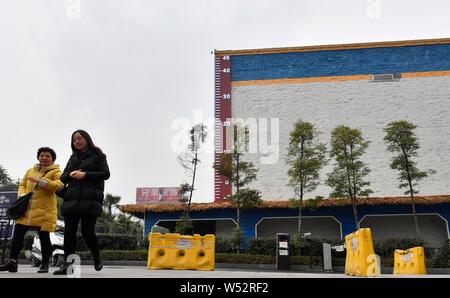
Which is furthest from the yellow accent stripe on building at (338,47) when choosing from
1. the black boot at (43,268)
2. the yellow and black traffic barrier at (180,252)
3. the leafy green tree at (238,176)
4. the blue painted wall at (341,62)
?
the black boot at (43,268)

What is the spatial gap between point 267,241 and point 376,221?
608cm

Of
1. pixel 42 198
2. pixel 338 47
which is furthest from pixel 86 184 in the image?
pixel 338 47

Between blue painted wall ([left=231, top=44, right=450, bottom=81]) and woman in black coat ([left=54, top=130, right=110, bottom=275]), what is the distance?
1869 centimetres

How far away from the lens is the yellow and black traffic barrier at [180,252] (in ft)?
31.3

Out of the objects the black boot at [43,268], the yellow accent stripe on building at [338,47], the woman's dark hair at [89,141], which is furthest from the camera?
the yellow accent stripe on building at [338,47]

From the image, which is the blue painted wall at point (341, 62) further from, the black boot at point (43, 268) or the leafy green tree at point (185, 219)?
the black boot at point (43, 268)

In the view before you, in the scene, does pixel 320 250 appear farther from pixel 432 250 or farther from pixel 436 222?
pixel 436 222

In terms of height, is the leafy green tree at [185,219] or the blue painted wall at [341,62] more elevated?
the blue painted wall at [341,62]

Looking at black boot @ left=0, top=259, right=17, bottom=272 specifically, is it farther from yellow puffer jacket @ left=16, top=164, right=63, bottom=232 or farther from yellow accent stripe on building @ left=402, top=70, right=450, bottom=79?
yellow accent stripe on building @ left=402, top=70, right=450, bottom=79

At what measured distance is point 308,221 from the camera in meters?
19.9

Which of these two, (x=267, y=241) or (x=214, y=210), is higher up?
(x=214, y=210)

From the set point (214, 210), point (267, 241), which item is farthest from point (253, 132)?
point (267, 241)

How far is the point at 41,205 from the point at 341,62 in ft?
66.0
